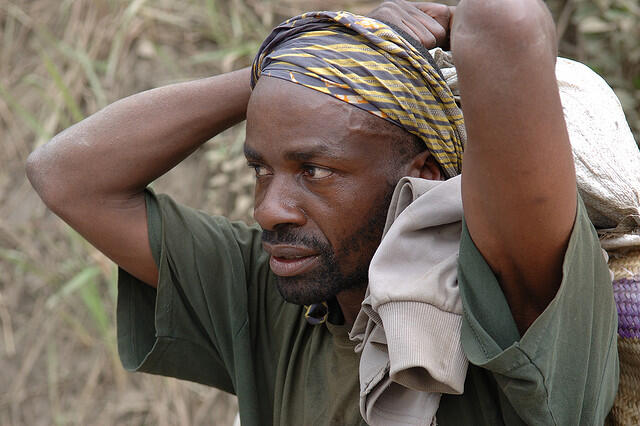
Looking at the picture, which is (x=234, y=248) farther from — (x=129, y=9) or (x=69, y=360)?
(x=129, y=9)

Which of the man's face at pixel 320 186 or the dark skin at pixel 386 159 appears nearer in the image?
the dark skin at pixel 386 159

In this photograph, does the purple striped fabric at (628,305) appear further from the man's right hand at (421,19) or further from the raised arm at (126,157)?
the raised arm at (126,157)

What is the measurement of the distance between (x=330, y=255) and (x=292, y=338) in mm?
412

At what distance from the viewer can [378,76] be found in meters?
1.80

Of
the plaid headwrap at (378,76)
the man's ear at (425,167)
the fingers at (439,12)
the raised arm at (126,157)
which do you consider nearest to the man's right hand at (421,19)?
the fingers at (439,12)

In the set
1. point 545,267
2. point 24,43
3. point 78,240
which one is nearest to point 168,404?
point 78,240

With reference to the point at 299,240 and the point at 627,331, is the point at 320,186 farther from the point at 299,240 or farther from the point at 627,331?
the point at 627,331

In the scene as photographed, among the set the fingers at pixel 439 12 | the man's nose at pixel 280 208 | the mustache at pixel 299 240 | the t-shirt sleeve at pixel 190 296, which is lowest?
the t-shirt sleeve at pixel 190 296

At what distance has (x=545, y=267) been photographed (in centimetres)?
140

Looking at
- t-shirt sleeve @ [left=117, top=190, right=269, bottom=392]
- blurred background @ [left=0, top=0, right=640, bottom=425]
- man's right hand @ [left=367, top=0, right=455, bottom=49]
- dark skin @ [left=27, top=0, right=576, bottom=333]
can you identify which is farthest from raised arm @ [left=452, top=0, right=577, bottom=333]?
blurred background @ [left=0, top=0, right=640, bottom=425]

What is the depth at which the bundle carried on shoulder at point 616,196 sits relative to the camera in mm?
1676

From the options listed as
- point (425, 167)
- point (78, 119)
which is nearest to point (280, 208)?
point (425, 167)

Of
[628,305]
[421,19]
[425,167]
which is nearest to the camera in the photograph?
[628,305]

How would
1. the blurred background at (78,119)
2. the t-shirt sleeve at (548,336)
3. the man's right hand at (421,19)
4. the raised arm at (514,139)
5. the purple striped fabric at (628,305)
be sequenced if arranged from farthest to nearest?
1. the blurred background at (78,119)
2. the man's right hand at (421,19)
3. the purple striped fabric at (628,305)
4. the t-shirt sleeve at (548,336)
5. the raised arm at (514,139)
